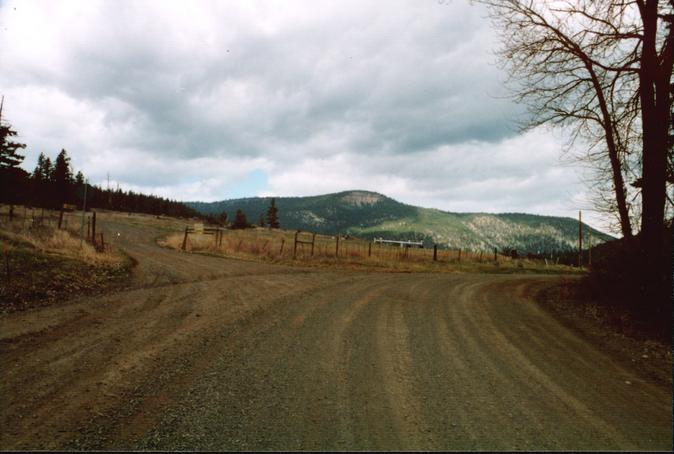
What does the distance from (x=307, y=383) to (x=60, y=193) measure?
229 feet

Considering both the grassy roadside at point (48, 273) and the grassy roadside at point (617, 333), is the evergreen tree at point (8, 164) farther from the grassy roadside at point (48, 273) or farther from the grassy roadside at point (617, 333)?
the grassy roadside at point (617, 333)

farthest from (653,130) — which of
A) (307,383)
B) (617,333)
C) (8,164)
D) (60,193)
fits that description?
(60,193)

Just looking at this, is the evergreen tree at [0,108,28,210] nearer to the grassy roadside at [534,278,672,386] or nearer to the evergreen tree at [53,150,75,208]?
the evergreen tree at [53,150,75,208]

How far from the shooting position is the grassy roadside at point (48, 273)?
28.8 ft

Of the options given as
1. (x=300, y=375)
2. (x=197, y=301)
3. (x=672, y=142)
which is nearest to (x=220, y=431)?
(x=300, y=375)

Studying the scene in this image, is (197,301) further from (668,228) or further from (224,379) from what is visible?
(668,228)

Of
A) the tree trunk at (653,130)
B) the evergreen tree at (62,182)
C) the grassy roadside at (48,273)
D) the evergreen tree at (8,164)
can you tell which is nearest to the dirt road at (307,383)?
the grassy roadside at (48,273)

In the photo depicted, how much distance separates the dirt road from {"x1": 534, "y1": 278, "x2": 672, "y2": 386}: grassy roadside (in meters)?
0.33

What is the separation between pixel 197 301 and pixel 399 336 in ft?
16.7

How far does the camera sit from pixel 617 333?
7895mm

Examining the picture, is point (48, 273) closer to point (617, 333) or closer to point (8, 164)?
point (617, 333)

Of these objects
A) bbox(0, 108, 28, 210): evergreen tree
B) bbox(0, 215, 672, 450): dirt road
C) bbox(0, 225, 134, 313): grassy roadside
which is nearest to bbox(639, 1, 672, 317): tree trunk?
bbox(0, 215, 672, 450): dirt road

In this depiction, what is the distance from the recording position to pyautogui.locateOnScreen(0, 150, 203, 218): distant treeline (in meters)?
35.7

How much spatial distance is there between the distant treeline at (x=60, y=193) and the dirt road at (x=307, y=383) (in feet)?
42.7
